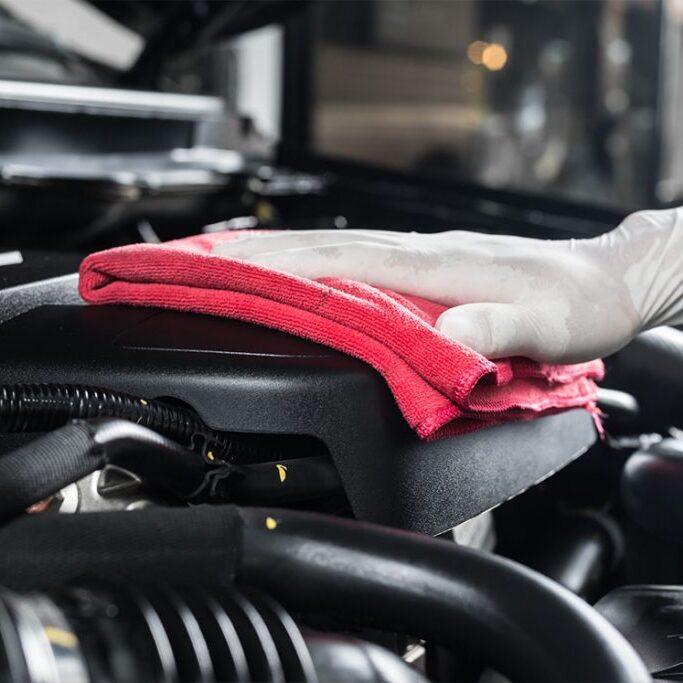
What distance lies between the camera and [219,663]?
377 mm

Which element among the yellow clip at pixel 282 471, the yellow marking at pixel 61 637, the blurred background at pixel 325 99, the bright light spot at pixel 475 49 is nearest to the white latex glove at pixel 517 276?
the yellow clip at pixel 282 471

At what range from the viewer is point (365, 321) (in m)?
0.63

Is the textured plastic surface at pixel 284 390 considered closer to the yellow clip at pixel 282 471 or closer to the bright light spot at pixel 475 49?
the yellow clip at pixel 282 471

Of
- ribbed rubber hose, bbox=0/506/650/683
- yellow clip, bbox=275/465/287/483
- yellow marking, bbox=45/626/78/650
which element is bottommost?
yellow clip, bbox=275/465/287/483

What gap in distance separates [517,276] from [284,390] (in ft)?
0.65

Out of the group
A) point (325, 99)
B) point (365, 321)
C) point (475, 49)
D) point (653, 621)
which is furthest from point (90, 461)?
point (475, 49)

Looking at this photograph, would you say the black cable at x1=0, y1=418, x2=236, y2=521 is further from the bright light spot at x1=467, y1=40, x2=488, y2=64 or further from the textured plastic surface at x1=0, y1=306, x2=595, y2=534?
the bright light spot at x1=467, y1=40, x2=488, y2=64

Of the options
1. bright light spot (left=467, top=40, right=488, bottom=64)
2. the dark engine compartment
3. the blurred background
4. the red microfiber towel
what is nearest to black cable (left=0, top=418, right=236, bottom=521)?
the dark engine compartment

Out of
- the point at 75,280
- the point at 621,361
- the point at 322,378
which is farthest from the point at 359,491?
the point at 621,361

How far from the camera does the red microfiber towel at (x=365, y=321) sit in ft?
1.96

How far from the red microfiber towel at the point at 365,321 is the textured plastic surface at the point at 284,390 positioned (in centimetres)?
1

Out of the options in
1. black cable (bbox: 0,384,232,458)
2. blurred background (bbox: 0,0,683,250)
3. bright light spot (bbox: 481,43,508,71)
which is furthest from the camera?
bright light spot (bbox: 481,43,508,71)

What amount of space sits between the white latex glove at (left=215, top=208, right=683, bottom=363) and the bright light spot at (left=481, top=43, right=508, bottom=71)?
14.1ft

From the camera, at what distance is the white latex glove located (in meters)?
0.68
